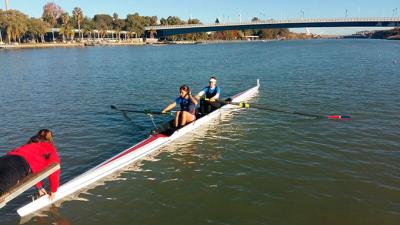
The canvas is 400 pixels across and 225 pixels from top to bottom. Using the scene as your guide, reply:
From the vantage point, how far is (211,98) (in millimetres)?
15695

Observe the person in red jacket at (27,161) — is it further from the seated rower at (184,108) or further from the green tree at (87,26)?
the green tree at (87,26)

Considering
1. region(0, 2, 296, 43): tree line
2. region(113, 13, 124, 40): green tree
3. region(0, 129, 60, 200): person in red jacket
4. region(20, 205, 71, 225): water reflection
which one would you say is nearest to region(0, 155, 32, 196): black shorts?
region(0, 129, 60, 200): person in red jacket

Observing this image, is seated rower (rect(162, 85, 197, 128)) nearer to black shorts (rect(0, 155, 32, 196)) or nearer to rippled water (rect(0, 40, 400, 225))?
rippled water (rect(0, 40, 400, 225))

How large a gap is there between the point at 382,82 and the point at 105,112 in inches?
898

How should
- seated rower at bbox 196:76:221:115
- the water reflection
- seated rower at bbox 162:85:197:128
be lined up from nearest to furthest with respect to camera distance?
the water reflection → seated rower at bbox 162:85:197:128 → seated rower at bbox 196:76:221:115

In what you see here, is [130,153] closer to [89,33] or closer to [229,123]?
[229,123]

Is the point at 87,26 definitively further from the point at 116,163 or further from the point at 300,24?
the point at 116,163

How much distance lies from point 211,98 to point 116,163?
697cm

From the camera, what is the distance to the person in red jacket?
6.41 m

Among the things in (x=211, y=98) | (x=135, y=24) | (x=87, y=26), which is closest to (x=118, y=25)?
(x=135, y=24)

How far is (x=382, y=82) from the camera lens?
26641mm

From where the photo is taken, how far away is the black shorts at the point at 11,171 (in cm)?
634

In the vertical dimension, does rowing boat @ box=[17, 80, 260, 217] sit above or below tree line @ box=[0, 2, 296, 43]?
below

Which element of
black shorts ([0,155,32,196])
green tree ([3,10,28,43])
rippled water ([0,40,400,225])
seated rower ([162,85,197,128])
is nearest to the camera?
black shorts ([0,155,32,196])
